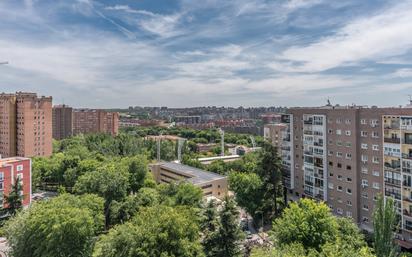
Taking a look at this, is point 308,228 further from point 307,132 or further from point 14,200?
point 14,200

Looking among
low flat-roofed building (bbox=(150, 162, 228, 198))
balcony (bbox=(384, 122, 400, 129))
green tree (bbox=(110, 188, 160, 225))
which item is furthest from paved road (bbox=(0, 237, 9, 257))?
balcony (bbox=(384, 122, 400, 129))

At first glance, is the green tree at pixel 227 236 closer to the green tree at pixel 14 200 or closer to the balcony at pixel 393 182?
the balcony at pixel 393 182

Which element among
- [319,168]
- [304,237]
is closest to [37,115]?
[319,168]

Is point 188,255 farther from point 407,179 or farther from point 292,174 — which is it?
point 292,174

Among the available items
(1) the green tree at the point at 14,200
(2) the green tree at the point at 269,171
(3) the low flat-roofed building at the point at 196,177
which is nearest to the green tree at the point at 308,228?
(2) the green tree at the point at 269,171

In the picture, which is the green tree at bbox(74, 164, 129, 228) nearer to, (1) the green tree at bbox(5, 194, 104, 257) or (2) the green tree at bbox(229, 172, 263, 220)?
(1) the green tree at bbox(5, 194, 104, 257)
